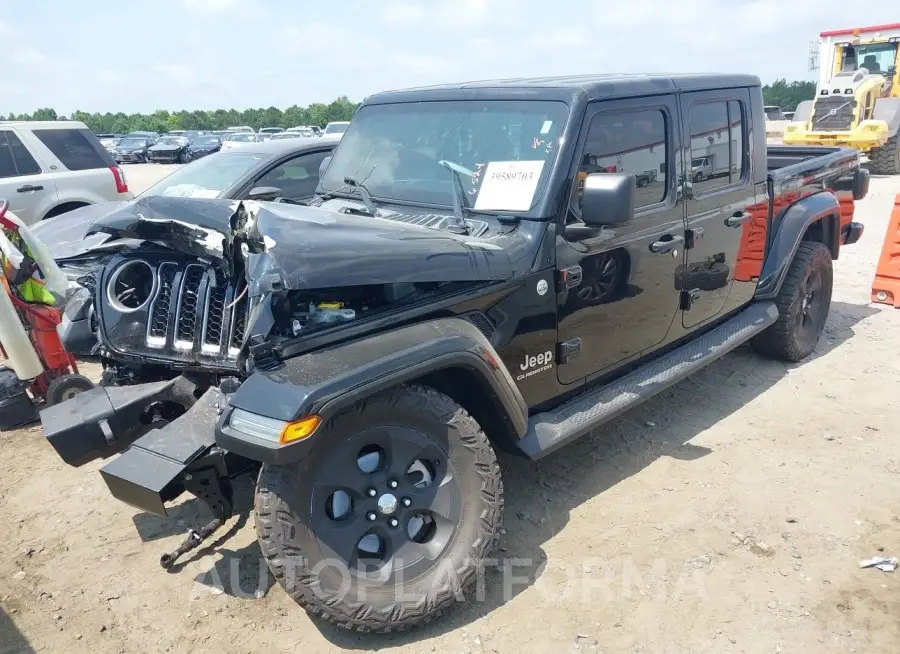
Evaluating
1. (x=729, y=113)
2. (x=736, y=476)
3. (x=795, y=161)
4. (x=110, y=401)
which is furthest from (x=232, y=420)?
(x=795, y=161)

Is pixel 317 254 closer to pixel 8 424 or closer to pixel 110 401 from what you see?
pixel 110 401

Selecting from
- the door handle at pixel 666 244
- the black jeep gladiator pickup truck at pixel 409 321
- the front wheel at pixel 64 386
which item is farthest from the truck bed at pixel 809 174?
the front wheel at pixel 64 386

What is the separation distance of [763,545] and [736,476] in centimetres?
63

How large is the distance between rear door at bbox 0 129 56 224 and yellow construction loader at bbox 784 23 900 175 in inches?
589

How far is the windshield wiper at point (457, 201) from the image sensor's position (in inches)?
125

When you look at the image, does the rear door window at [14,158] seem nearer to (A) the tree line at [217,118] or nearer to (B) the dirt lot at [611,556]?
(B) the dirt lot at [611,556]

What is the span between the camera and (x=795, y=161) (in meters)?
5.73

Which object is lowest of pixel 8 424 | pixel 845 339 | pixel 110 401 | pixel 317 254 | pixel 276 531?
pixel 845 339

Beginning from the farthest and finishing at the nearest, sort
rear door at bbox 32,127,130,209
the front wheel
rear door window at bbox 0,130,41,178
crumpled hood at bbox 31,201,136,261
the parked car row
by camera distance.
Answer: the parked car row < rear door at bbox 32,127,130,209 < rear door window at bbox 0,130,41,178 < crumpled hood at bbox 31,201,136,261 < the front wheel

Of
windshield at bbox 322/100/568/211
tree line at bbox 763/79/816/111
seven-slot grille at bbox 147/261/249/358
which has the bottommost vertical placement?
tree line at bbox 763/79/816/111

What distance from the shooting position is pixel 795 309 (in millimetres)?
5059

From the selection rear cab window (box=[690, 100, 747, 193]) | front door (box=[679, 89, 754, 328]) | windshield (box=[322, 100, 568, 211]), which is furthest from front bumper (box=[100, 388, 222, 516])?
rear cab window (box=[690, 100, 747, 193])

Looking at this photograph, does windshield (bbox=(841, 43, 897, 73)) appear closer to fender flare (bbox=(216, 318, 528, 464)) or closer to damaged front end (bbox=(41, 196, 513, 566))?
damaged front end (bbox=(41, 196, 513, 566))

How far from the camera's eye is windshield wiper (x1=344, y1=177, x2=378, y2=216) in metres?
3.52
